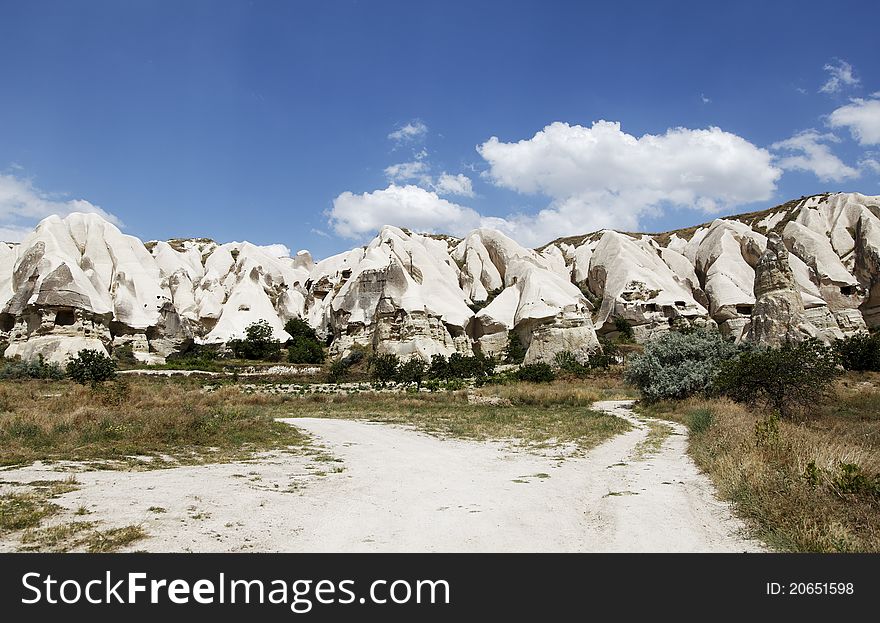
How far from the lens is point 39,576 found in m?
3.69

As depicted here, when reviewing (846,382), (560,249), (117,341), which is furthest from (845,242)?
(117,341)

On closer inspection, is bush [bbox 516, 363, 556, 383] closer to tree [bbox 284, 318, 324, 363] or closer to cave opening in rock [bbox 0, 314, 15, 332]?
tree [bbox 284, 318, 324, 363]

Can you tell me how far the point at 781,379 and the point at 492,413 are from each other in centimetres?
1004

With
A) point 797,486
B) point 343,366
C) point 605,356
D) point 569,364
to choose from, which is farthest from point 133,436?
point 605,356

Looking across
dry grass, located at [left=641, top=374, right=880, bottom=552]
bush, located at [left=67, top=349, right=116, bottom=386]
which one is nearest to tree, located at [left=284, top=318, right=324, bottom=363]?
bush, located at [left=67, top=349, right=116, bottom=386]

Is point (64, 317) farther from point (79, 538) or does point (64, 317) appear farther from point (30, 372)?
point (79, 538)

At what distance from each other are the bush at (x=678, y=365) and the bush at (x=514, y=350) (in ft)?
74.9

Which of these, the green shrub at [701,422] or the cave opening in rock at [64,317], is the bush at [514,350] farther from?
the cave opening in rock at [64,317]

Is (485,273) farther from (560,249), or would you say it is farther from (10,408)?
(10,408)

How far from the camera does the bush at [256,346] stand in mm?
51688

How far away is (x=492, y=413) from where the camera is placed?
20188 mm

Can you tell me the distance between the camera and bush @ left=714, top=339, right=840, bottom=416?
17.6 m

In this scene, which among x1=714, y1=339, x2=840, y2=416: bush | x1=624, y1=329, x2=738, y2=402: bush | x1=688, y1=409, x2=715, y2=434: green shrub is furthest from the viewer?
x1=624, y1=329, x2=738, y2=402: bush

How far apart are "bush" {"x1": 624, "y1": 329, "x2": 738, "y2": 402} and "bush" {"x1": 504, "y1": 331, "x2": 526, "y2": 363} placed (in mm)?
22835
